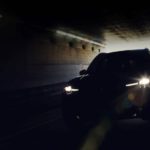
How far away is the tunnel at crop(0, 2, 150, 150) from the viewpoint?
10.1m

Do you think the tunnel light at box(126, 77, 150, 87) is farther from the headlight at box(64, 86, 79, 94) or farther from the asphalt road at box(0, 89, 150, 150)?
the headlight at box(64, 86, 79, 94)

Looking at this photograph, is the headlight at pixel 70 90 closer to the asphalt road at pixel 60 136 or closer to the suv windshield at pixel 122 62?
the suv windshield at pixel 122 62

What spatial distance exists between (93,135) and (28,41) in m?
16.7

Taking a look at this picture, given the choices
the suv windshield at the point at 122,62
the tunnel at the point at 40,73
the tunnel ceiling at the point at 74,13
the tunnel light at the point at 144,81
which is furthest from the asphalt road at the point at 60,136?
the tunnel ceiling at the point at 74,13

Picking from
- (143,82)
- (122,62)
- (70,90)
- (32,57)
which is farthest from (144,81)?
(32,57)

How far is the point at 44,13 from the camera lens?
66.4ft

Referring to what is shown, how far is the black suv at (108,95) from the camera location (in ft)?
32.4

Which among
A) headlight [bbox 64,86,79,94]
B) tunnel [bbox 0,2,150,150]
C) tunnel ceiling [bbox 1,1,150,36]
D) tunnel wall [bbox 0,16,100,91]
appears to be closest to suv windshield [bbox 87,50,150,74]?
headlight [bbox 64,86,79,94]

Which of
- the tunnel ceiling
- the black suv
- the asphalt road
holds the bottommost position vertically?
the asphalt road

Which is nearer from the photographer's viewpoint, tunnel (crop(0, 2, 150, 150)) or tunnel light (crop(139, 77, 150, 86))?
tunnel (crop(0, 2, 150, 150))

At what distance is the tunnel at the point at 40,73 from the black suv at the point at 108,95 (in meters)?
0.45

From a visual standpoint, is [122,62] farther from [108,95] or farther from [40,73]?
[40,73]

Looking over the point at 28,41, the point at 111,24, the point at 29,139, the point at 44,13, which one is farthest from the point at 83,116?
the point at 111,24

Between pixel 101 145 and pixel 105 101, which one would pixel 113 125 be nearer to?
pixel 105 101
